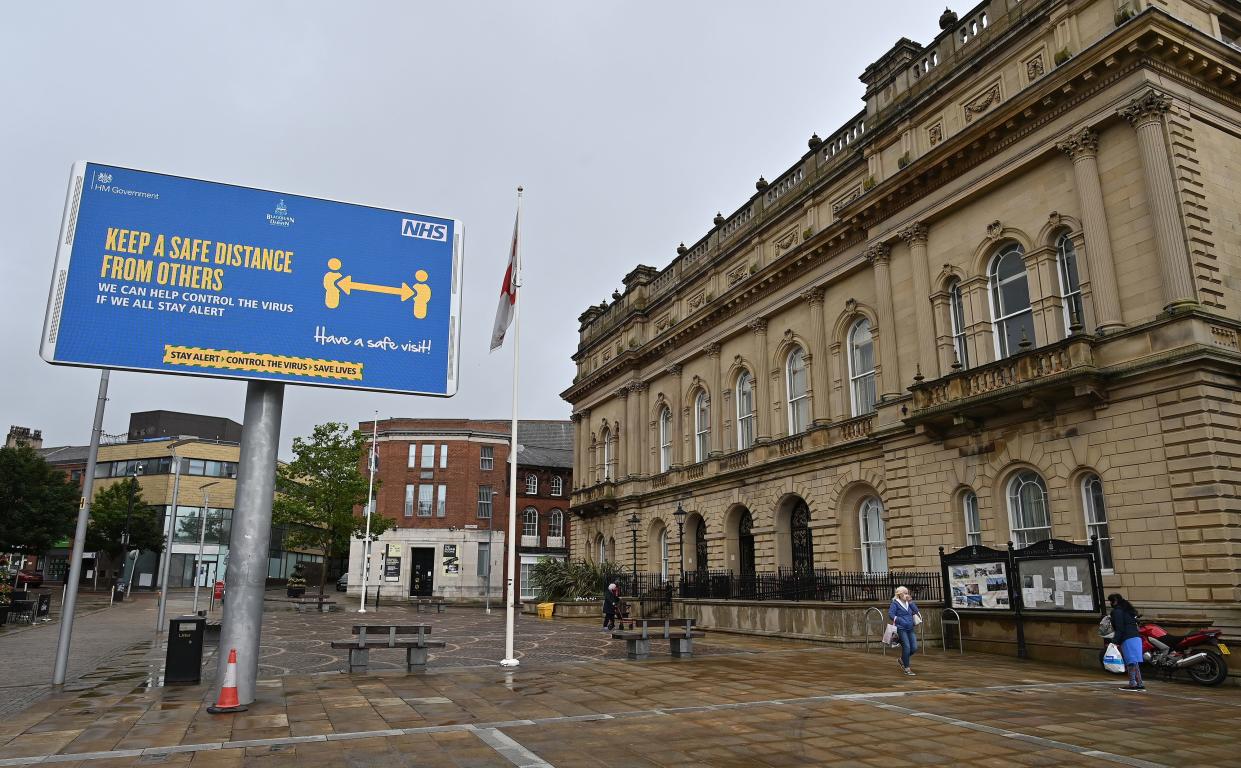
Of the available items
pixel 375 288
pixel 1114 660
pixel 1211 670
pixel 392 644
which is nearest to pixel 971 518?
pixel 1114 660

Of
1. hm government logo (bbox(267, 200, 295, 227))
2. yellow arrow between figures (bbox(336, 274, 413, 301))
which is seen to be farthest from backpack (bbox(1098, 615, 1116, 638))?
hm government logo (bbox(267, 200, 295, 227))

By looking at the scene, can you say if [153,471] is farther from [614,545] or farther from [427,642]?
[427,642]

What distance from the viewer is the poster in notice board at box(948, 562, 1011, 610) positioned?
60.2 feet

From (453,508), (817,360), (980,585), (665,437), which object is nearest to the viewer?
(980,585)

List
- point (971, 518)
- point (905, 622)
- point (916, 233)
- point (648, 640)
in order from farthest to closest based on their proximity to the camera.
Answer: point (916, 233) < point (971, 518) < point (648, 640) < point (905, 622)

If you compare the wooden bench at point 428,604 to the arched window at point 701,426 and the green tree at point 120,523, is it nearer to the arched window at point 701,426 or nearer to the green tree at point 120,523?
the arched window at point 701,426

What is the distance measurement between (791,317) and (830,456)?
6.84 m

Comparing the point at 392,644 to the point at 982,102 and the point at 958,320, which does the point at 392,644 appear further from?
the point at 982,102

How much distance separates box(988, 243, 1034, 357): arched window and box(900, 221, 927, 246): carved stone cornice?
2747mm

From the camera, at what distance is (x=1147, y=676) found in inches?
593

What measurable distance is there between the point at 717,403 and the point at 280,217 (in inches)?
1067

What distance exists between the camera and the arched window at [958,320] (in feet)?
78.9

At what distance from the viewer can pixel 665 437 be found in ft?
143

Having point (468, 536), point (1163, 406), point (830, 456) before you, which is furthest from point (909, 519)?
point (468, 536)
